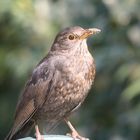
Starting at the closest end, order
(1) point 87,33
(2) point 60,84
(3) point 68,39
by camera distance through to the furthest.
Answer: (2) point 60,84 → (1) point 87,33 → (3) point 68,39

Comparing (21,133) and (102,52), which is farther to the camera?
(102,52)

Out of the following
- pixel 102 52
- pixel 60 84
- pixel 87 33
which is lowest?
pixel 102 52

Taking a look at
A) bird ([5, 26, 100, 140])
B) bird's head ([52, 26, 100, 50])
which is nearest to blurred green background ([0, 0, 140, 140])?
bird's head ([52, 26, 100, 50])

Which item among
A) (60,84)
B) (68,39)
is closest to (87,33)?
(68,39)

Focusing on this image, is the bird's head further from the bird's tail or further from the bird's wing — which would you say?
the bird's tail

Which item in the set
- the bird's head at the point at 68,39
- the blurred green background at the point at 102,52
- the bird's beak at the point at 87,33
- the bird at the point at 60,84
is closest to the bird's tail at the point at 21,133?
the bird at the point at 60,84

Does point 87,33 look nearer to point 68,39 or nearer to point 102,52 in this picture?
point 68,39

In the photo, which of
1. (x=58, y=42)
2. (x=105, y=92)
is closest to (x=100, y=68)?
(x=105, y=92)
